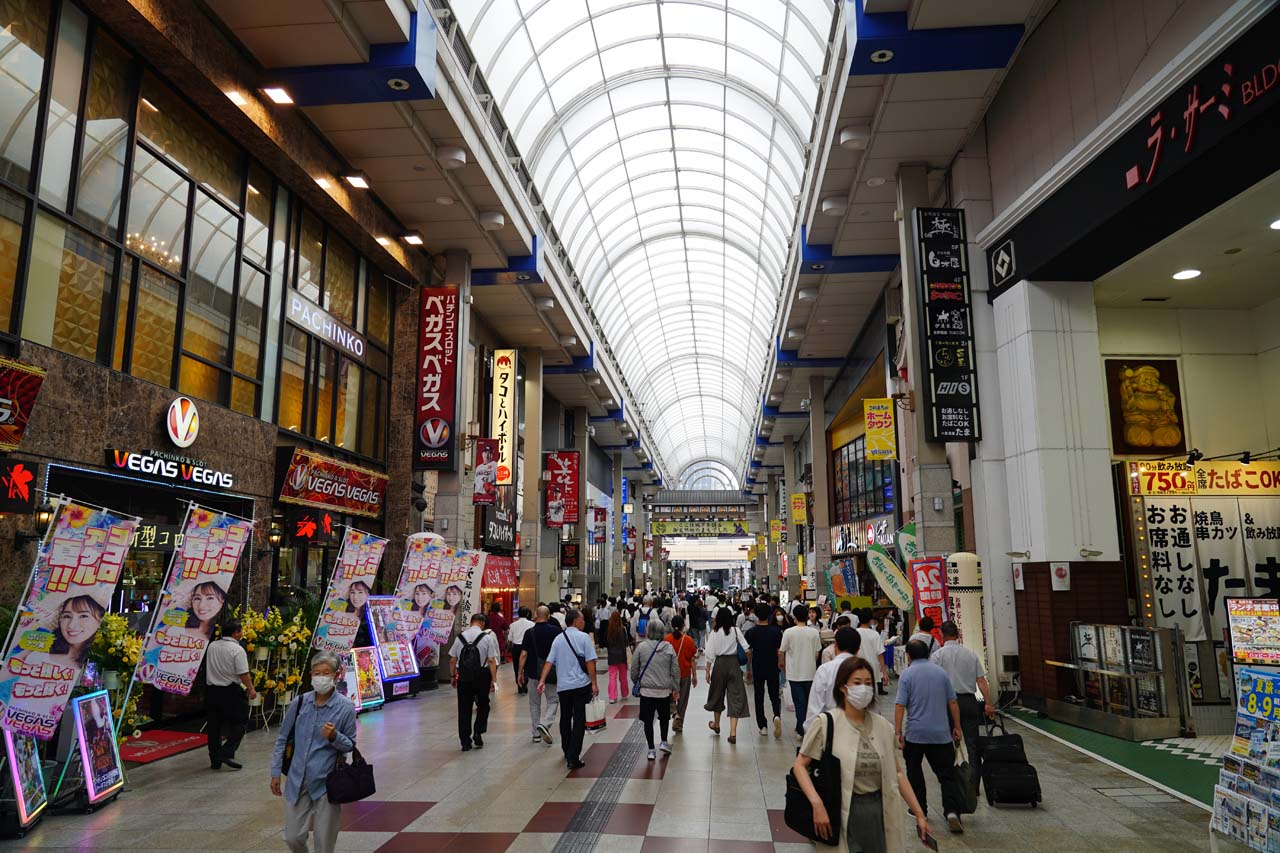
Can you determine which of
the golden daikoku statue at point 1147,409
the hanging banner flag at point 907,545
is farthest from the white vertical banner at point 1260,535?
the hanging banner flag at point 907,545

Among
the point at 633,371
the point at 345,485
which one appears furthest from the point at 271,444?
the point at 633,371

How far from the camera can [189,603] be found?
866 centimetres

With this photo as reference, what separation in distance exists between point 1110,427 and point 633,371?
101 feet

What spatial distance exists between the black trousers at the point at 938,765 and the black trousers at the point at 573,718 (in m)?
3.37

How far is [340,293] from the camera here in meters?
15.4

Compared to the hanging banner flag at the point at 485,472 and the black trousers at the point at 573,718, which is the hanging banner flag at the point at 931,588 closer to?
the black trousers at the point at 573,718

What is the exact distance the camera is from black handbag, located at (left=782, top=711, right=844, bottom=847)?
379 centimetres

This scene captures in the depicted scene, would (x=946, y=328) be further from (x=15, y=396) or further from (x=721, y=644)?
(x=15, y=396)

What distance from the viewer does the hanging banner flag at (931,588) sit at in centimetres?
1126

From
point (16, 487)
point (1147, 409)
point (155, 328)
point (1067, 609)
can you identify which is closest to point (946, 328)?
point (1147, 409)

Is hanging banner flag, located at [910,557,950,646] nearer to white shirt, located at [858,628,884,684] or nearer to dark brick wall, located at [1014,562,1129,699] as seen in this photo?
dark brick wall, located at [1014,562,1129,699]

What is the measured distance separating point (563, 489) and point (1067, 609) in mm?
18434

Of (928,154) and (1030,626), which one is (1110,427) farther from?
(928,154)

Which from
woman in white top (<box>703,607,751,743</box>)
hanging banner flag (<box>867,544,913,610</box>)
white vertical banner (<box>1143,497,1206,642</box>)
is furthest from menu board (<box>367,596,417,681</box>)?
white vertical banner (<box>1143,497,1206,642</box>)
